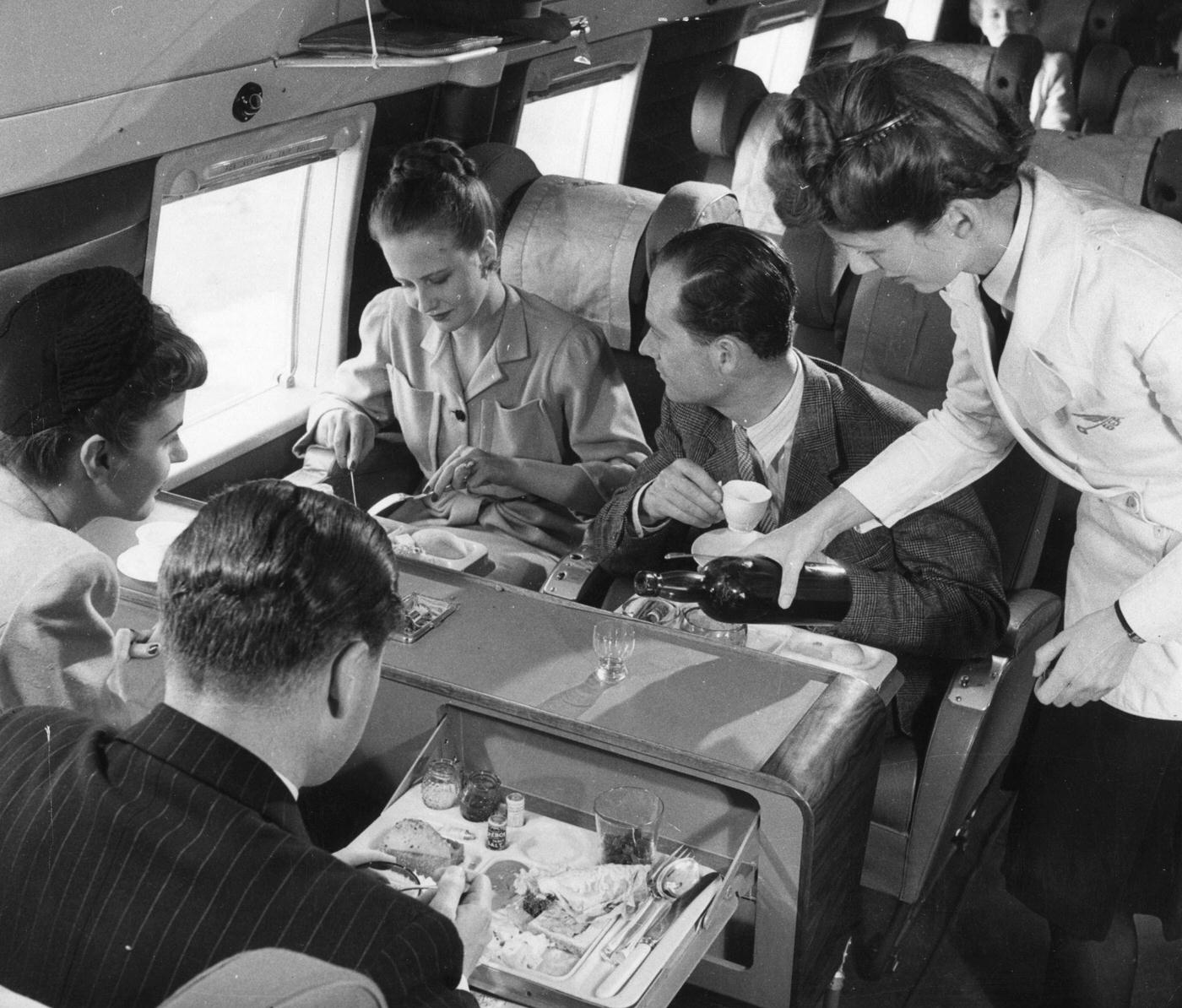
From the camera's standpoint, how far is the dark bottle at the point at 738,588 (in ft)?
7.39

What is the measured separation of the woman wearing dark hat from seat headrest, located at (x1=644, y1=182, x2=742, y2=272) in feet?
5.12

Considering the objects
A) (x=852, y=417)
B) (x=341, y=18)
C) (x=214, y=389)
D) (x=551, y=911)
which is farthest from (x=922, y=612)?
(x=214, y=389)

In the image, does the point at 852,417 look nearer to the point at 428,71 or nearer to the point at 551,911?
the point at 551,911

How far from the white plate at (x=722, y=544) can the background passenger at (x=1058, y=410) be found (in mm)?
79

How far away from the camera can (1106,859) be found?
2.42 metres

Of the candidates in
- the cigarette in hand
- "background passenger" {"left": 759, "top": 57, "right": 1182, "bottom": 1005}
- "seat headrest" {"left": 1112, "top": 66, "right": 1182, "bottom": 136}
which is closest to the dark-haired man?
the cigarette in hand

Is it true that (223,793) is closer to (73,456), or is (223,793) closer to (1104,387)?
(73,456)

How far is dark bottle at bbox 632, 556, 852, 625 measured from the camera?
7.39 feet

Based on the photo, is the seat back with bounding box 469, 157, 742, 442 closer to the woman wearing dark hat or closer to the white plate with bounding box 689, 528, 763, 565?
the white plate with bounding box 689, 528, 763, 565

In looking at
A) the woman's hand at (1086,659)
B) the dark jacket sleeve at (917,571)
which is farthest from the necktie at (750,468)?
the woman's hand at (1086,659)

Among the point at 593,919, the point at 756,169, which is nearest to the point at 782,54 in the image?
the point at 756,169

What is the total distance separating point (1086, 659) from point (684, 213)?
1.69 metres

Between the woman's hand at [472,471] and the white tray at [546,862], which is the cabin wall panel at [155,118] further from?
the white tray at [546,862]

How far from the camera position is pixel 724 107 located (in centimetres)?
432
